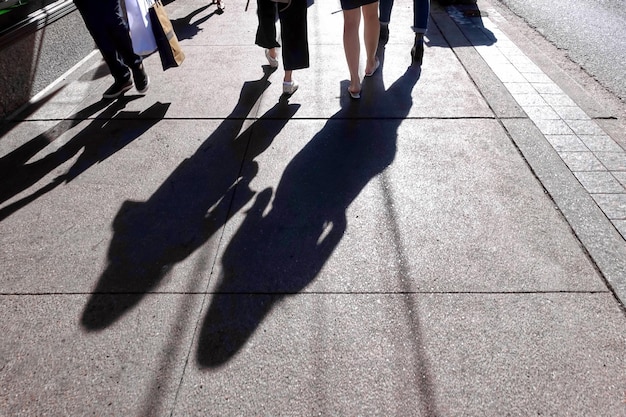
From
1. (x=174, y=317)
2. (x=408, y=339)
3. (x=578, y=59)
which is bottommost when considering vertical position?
(x=578, y=59)

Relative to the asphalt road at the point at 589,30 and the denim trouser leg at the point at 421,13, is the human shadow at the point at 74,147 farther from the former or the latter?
the asphalt road at the point at 589,30

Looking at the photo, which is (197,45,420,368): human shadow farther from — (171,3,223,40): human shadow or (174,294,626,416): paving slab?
(171,3,223,40): human shadow

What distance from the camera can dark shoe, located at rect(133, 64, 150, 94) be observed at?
419 centimetres

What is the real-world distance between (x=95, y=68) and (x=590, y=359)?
557 centimetres

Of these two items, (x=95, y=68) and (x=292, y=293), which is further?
(x=95, y=68)

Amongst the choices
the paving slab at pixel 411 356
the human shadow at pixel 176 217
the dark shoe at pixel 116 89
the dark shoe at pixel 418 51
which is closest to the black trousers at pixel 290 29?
the human shadow at pixel 176 217

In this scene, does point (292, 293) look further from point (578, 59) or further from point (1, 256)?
point (578, 59)

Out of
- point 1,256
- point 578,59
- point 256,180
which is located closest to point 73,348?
point 1,256

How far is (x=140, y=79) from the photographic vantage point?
167 inches

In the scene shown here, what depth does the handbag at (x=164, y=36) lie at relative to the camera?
3.82 metres

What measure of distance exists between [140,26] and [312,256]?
2.87 metres

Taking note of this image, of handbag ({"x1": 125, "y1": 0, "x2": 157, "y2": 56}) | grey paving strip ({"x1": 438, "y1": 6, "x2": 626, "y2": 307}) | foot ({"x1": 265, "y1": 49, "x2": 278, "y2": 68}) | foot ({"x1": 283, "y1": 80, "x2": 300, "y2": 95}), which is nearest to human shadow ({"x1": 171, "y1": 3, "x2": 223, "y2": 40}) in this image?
foot ({"x1": 265, "y1": 49, "x2": 278, "y2": 68})

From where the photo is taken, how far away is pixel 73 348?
80.2 inches

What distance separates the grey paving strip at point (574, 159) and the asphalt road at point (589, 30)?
81 cm
